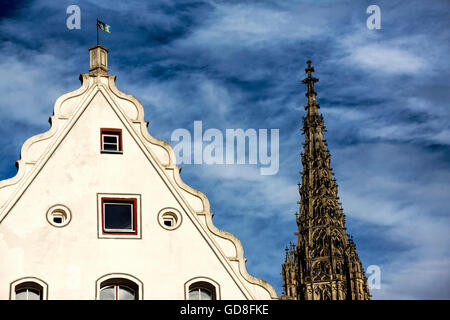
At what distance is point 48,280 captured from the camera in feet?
110

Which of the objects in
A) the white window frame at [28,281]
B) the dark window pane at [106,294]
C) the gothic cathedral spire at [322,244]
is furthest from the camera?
the gothic cathedral spire at [322,244]

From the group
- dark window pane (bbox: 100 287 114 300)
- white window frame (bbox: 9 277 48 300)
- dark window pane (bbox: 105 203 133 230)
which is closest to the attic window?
dark window pane (bbox: 105 203 133 230)

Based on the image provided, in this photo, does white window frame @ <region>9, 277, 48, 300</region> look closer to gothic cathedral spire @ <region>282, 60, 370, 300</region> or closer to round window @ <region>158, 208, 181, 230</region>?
round window @ <region>158, 208, 181, 230</region>

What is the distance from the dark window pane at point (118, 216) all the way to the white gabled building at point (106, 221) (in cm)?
4

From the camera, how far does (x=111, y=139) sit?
37.4 m

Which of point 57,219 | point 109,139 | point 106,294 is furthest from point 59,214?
Answer: point 109,139

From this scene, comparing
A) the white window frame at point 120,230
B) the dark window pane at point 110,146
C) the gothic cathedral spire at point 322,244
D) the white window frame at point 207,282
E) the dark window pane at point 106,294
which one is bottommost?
the dark window pane at point 106,294

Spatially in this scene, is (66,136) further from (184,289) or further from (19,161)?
(184,289)

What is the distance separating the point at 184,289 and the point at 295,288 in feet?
233

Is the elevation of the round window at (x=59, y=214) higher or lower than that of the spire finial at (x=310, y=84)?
lower

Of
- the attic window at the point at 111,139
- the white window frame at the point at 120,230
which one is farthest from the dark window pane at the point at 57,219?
the attic window at the point at 111,139

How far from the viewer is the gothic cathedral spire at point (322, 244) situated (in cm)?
10719

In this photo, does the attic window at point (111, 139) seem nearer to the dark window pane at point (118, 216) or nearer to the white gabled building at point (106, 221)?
the white gabled building at point (106, 221)
